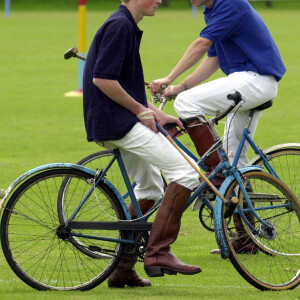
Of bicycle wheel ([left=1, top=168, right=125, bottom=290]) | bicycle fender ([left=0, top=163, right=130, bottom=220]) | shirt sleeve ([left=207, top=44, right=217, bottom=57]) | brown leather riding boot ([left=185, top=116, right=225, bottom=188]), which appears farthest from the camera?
shirt sleeve ([left=207, top=44, right=217, bottom=57])

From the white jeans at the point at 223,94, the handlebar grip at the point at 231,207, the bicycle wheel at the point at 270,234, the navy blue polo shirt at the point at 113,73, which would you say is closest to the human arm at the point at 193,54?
the white jeans at the point at 223,94

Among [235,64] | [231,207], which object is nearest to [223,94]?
[235,64]

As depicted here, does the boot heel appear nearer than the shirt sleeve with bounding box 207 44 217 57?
Yes

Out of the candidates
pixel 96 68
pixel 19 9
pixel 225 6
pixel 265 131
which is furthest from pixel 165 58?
pixel 19 9

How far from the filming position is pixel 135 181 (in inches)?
289

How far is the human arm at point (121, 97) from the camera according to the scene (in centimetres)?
662

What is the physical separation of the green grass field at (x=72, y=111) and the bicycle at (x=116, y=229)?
15 cm

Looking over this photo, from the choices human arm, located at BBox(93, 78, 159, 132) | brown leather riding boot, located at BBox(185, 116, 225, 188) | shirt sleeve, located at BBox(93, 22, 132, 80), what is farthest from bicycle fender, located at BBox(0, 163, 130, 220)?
brown leather riding boot, located at BBox(185, 116, 225, 188)

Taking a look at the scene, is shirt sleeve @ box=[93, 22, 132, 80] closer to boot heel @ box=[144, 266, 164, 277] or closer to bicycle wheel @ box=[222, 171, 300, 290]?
bicycle wheel @ box=[222, 171, 300, 290]

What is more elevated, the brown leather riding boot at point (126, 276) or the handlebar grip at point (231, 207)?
the handlebar grip at point (231, 207)

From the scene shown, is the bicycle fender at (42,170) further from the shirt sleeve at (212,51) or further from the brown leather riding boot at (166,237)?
the shirt sleeve at (212,51)

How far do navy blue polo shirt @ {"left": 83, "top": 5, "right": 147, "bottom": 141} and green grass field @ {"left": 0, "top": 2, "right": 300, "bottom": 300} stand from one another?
966 mm

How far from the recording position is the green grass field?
23.1ft

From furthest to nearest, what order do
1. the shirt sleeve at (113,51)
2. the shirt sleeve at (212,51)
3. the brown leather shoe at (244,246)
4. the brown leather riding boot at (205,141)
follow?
the shirt sleeve at (212,51) < the brown leather shoe at (244,246) < the brown leather riding boot at (205,141) < the shirt sleeve at (113,51)
